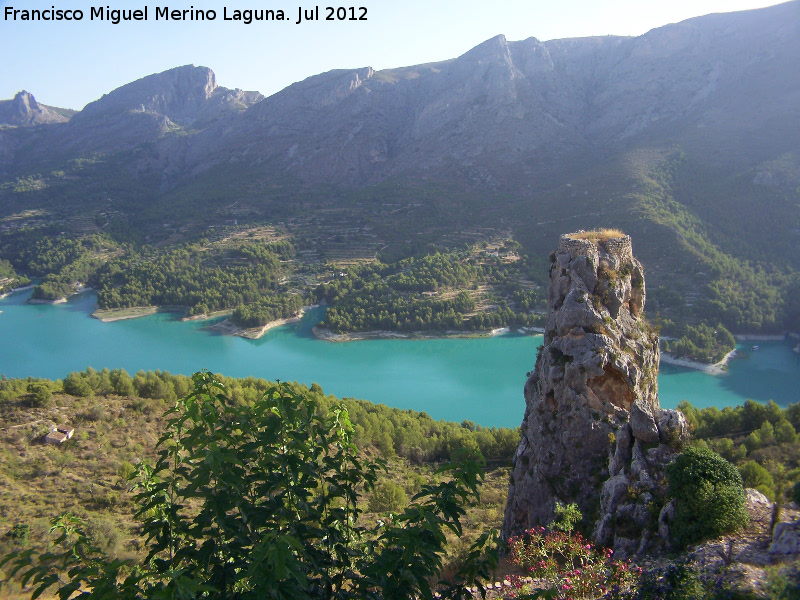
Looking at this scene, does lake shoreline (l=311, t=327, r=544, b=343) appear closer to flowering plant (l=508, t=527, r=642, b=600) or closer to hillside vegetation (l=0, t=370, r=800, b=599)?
hillside vegetation (l=0, t=370, r=800, b=599)

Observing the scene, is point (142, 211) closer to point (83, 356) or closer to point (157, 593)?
point (83, 356)

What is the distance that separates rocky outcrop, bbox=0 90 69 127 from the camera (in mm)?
110375

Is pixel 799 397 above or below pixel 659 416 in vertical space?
below

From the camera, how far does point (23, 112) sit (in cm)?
11144

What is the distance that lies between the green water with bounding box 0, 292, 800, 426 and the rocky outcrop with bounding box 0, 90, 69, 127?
8845 centimetres

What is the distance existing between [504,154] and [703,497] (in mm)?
72299

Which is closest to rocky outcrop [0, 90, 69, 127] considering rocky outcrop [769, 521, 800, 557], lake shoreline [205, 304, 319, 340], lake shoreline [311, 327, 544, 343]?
lake shoreline [205, 304, 319, 340]

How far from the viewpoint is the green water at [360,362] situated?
95.6 feet

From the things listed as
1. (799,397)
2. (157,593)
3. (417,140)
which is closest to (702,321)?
(799,397)

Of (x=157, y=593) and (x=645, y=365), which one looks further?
(x=645, y=365)

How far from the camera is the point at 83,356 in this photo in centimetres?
3681

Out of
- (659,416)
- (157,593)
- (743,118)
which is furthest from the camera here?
(743,118)

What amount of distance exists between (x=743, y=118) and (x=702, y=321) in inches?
1287

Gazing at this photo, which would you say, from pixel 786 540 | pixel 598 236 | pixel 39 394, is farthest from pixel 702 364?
pixel 39 394
